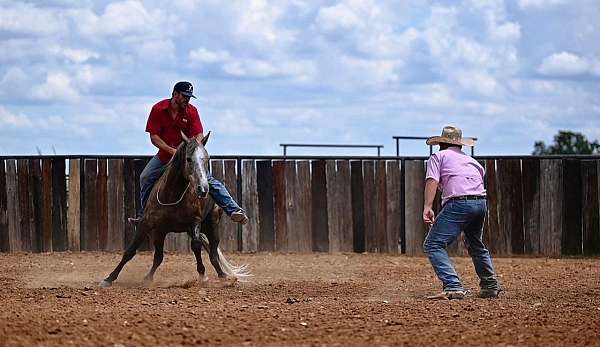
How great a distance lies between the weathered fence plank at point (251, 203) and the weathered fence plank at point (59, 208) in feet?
9.93

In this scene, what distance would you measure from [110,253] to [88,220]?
2.24ft

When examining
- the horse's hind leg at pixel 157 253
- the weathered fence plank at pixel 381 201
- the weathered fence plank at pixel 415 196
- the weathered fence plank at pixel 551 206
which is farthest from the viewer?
the weathered fence plank at pixel 381 201

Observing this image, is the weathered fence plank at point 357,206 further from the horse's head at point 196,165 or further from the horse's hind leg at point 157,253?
the horse's head at point 196,165

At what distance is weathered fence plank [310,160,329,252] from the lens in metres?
18.9

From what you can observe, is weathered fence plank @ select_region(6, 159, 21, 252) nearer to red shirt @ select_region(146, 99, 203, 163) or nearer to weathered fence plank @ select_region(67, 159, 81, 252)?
weathered fence plank @ select_region(67, 159, 81, 252)

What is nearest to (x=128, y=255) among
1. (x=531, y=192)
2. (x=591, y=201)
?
(x=531, y=192)

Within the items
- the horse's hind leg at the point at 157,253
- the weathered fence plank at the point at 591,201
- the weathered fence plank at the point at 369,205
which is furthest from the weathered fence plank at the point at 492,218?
the horse's hind leg at the point at 157,253

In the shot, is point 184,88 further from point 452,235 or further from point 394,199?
point 394,199

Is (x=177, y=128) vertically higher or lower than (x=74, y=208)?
higher

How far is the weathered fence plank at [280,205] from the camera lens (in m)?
18.9

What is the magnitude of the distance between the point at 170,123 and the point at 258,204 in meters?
5.92

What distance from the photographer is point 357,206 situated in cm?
1891

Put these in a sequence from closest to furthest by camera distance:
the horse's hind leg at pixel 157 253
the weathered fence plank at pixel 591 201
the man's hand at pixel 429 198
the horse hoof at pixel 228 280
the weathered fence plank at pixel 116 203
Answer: the man's hand at pixel 429 198 < the horse's hind leg at pixel 157 253 < the horse hoof at pixel 228 280 < the weathered fence plank at pixel 591 201 < the weathered fence plank at pixel 116 203

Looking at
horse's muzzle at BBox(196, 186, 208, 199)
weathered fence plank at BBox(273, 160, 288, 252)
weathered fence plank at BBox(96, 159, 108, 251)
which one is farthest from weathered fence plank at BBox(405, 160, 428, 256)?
horse's muzzle at BBox(196, 186, 208, 199)
